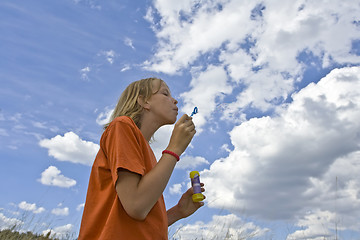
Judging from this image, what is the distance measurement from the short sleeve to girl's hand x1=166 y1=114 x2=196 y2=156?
0.72 feet

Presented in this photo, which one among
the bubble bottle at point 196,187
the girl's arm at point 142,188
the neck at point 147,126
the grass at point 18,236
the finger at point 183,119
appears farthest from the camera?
the grass at point 18,236

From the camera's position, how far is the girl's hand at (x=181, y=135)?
2.14 metres

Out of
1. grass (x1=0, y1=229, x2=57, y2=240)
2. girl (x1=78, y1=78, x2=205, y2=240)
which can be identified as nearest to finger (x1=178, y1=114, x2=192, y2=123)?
girl (x1=78, y1=78, x2=205, y2=240)

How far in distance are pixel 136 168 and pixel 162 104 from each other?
32.7 inches

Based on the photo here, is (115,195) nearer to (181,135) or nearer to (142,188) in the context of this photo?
(142,188)

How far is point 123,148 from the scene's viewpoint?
77.5 inches

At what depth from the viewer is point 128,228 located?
6.26ft

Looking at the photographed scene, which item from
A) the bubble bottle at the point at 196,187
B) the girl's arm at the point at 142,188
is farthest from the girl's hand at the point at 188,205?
the girl's arm at the point at 142,188

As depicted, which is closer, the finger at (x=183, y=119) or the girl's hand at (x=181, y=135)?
the girl's hand at (x=181, y=135)

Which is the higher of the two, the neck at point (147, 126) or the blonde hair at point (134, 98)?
the blonde hair at point (134, 98)

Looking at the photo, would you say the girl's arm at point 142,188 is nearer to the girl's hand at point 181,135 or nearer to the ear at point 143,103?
the girl's hand at point 181,135

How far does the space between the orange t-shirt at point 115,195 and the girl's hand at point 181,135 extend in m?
0.21

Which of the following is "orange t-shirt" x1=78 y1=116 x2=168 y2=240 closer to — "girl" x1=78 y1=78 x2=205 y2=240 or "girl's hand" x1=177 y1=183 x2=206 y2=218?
"girl" x1=78 y1=78 x2=205 y2=240

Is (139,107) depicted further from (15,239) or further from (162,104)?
(15,239)
